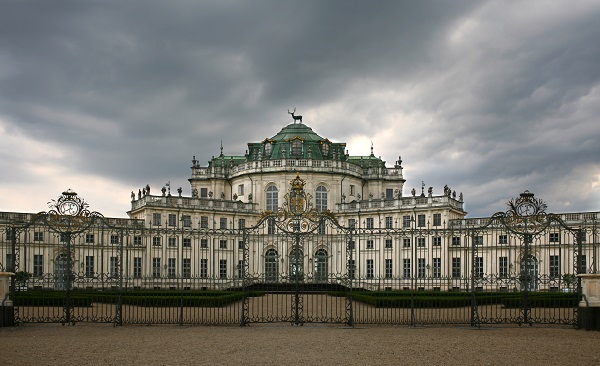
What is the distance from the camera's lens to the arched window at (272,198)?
229 ft

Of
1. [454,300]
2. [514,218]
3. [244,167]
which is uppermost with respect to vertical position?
[244,167]

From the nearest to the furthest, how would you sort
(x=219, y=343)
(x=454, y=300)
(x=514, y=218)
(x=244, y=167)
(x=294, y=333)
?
(x=219, y=343)
(x=294, y=333)
(x=514, y=218)
(x=454, y=300)
(x=244, y=167)

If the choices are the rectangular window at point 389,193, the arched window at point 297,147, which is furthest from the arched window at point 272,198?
the rectangular window at point 389,193

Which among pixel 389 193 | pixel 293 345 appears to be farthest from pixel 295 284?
pixel 389 193

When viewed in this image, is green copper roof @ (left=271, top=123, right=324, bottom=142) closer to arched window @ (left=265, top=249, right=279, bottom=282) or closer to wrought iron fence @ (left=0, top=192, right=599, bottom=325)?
wrought iron fence @ (left=0, top=192, right=599, bottom=325)

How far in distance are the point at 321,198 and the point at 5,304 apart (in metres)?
49.6

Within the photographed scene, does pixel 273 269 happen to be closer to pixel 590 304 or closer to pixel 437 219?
pixel 437 219

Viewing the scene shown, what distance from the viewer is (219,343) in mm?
18125

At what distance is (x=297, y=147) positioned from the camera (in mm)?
71562

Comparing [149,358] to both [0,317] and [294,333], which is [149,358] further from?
[0,317]

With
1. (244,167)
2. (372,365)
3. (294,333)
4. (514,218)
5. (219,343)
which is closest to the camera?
(372,365)

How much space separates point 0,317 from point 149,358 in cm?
904

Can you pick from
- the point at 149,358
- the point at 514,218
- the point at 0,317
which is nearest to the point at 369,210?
the point at 514,218

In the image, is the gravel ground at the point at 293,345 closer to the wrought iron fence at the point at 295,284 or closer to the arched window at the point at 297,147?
the wrought iron fence at the point at 295,284
